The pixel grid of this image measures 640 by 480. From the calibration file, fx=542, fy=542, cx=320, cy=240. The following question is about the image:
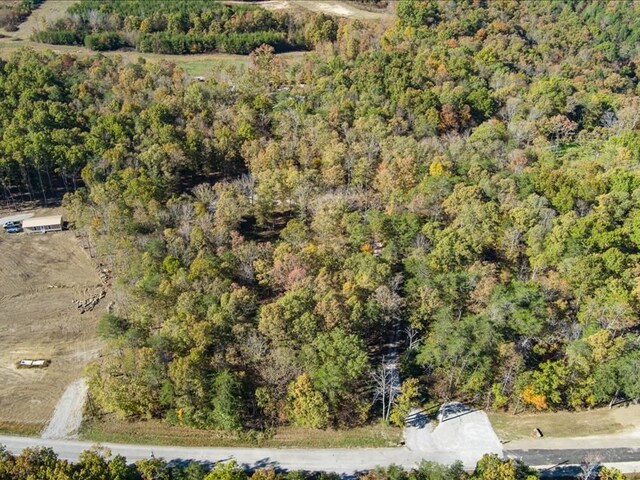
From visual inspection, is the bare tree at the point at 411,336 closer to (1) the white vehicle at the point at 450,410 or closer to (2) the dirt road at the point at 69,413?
(1) the white vehicle at the point at 450,410

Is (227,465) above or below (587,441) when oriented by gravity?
above

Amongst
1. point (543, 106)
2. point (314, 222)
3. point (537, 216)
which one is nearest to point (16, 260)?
point (314, 222)

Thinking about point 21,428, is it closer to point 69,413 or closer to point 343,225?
point 69,413

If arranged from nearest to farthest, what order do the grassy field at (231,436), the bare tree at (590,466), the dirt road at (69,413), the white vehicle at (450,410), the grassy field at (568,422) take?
the bare tree at (590,466), the grassy field at (231,436), the dirt road at (69,413), the grassy field at (568,422), the white vehicle at (450,410)

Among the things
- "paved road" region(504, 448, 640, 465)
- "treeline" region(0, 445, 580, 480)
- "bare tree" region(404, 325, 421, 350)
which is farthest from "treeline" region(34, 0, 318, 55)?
"paved road" region(504, 448, 640, 465)

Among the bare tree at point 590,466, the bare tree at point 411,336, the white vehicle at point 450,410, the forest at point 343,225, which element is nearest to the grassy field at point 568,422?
the forest at point 343,225

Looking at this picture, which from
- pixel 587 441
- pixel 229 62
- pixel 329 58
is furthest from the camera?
pixel 229 62

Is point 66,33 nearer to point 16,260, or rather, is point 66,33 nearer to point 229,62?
point 229,62
